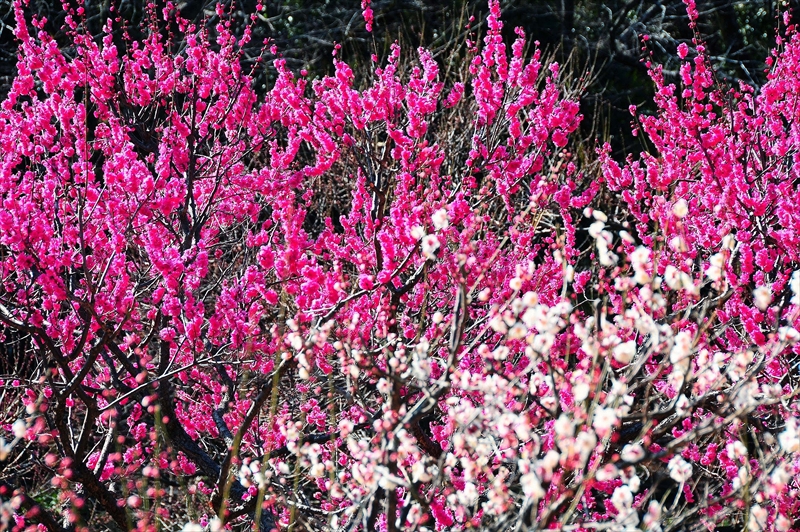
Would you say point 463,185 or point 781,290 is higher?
point 463,185

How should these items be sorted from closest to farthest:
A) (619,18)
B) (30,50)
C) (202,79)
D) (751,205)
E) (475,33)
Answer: (751,205) → (30,50) → (202,79) → (475,33) → (619,18)

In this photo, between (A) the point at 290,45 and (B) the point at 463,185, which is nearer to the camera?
(B) the point at 463,185

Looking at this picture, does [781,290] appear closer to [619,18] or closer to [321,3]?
[619,18]

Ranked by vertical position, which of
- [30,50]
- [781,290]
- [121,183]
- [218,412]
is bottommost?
[218,412]

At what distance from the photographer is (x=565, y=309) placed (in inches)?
94.4

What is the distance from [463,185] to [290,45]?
6.83 meters

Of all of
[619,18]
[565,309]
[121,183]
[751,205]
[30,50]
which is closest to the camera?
[565,309]

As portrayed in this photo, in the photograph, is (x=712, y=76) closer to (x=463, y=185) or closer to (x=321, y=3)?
(x=463, y=185)

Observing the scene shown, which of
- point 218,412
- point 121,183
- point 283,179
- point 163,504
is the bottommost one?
point 163,504

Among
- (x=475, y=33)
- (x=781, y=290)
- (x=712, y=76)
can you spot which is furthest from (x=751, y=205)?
(x=475, y=33)

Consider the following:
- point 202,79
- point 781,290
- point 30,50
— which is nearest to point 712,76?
point 781,290

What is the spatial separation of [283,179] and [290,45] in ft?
20.4

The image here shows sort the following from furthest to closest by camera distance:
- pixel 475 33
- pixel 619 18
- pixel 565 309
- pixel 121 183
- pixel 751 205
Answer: pixel 619 18
pixel 475 33
pixel 751 205
pixel 121 183
pixel 565 309

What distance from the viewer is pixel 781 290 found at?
4.55 meters
